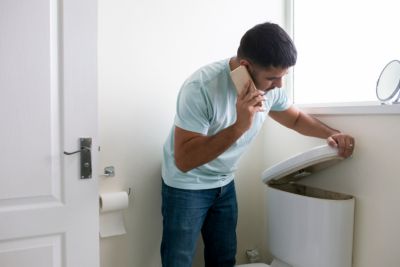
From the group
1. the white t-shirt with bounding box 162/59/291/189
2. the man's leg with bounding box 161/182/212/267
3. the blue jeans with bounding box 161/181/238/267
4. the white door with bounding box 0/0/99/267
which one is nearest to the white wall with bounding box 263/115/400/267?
the white t-shirt with bounding box 162/59/291/189

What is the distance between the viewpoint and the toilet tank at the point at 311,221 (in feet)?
3.58

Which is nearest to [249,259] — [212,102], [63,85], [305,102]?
→ [305,102]

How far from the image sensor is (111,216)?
129cm

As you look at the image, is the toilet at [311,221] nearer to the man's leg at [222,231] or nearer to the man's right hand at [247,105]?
the man's leg at [222,231]

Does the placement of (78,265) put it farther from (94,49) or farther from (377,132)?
(377,132)

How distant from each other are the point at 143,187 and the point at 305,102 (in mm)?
832

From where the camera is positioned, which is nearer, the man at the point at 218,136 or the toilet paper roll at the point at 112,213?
the man at the point at 218,136

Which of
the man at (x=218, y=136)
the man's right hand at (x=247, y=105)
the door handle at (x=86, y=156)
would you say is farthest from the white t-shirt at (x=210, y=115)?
the door handle at (x=86, y=156)

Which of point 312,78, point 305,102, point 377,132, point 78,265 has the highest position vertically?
point 312,78

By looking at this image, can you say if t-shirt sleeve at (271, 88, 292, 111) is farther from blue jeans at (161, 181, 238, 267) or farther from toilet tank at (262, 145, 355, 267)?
blue jeans at (161, 181, 238, 267)

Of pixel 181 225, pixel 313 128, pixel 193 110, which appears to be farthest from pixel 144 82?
pixel 313 128

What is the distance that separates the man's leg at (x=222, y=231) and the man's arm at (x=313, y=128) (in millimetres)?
347

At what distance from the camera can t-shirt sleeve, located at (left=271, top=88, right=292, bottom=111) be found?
128 centimetres

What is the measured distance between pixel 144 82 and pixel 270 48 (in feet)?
1.83
